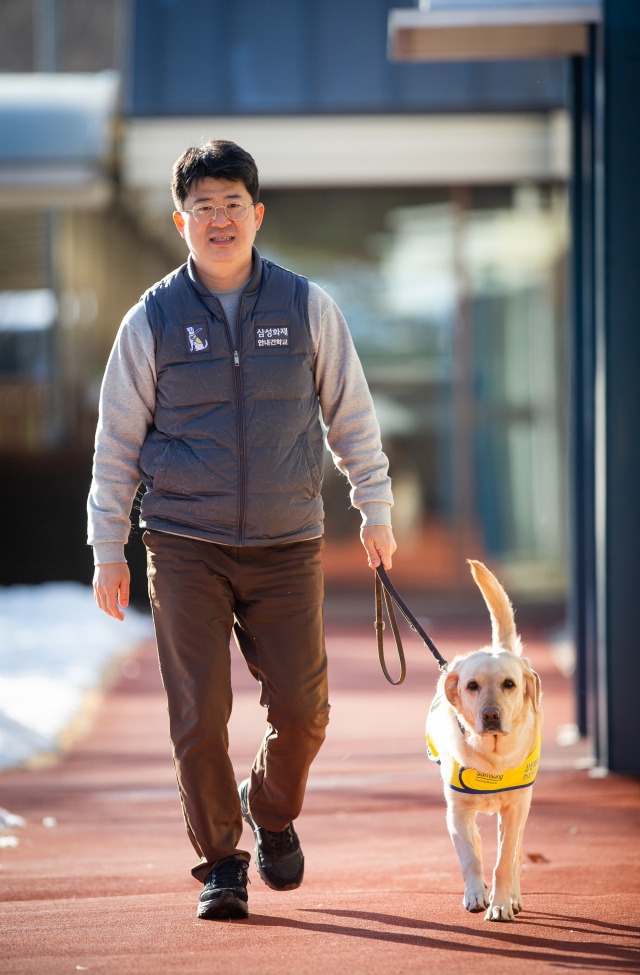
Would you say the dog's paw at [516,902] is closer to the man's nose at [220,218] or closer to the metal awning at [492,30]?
the man's nose at [220,218]

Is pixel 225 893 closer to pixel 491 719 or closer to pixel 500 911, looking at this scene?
pixel 500 911

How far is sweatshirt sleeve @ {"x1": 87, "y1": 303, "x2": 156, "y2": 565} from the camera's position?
3.52 m

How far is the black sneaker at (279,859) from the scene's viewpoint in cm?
368

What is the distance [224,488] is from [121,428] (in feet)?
1.14

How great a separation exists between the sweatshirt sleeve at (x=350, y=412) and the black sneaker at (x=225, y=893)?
1008 mm

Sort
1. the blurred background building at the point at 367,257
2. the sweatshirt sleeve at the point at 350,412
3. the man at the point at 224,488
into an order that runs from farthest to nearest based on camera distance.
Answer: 1. the blurred background building at the point at 367,257
2. the sweatshirt sleeve at the point at 350,412
3. the man at the point at 224,488

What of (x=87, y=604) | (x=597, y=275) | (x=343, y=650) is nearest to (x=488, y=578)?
(x=597, y=275)

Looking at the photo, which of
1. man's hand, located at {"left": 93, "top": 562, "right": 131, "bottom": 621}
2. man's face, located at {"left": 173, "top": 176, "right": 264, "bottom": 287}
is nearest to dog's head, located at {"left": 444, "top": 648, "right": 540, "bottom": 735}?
man's hand, located at {"left": 93, "top": 562, "right": 131, "bottom": 621}

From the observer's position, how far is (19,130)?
10930mm

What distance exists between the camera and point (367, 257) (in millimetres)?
12133

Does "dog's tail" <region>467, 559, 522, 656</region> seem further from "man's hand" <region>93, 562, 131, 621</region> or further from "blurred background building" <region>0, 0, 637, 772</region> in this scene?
"blurred background building" <region>0, 0, 637, 772</region>

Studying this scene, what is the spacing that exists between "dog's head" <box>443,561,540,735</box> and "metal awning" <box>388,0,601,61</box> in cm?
326

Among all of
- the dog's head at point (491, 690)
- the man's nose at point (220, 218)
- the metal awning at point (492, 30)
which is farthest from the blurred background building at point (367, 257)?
the dog's head at point (491, 690)

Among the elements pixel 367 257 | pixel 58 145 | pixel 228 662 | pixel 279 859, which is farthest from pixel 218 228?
pixel 367 257
